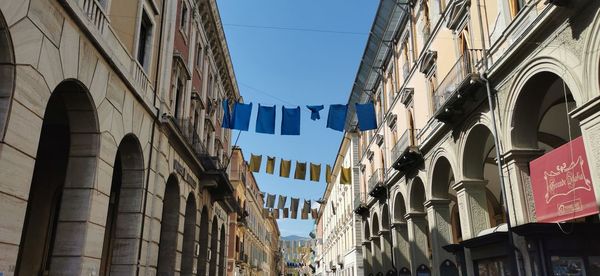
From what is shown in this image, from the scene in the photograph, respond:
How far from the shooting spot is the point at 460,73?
572 inches

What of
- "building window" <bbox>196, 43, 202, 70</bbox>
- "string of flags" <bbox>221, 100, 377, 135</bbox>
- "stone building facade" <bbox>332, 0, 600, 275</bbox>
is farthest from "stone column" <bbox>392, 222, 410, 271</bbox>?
"building window" <bbox>196, 43, 202, 70</bbox>

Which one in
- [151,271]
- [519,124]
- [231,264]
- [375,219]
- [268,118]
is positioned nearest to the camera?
[519,124]

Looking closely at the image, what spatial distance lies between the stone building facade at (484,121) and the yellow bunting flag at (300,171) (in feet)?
14.1

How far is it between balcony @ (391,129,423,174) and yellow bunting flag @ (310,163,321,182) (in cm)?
657

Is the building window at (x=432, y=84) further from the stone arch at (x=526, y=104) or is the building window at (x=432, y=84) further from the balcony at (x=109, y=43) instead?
the balcony at (x=109, y=43)

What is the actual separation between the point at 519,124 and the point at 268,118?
10.2 m

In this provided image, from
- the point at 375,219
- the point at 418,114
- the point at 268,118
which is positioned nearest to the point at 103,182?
the point at 268,118

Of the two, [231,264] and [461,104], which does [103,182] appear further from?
[231,264]

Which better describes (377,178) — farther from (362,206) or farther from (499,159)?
(499,159)

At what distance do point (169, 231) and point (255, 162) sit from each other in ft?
34.2

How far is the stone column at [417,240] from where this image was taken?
20.5 m

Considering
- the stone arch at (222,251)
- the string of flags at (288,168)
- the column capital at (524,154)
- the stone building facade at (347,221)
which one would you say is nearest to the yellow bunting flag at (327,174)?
the string of flags at (288,168)

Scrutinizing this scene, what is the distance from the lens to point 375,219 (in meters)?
30.0

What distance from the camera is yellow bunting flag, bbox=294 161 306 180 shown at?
27.9 meters
